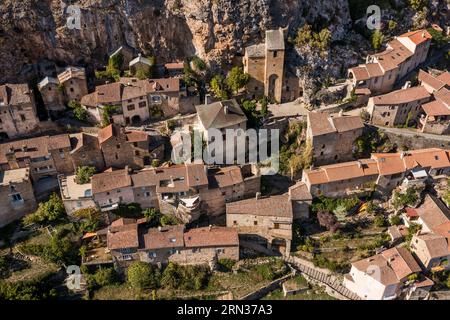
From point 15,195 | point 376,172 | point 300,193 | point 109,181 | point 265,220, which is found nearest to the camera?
point 15,195

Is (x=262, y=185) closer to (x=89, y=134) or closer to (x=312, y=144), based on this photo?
(x=312, y=144)

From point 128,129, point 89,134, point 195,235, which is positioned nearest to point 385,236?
point 195,235

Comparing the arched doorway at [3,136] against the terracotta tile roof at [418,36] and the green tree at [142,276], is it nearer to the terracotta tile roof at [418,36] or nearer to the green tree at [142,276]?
the green tree at [142,276]

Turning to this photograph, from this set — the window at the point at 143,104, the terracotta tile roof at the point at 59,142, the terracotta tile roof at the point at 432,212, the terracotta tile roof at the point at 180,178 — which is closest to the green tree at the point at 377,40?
the terracotta tile roof at the point at 432,212

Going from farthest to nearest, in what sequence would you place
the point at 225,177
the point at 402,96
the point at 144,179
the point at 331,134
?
1. the point at 402,96
2. the point at 331,134
3. the point at 225,177
4. the point at 144,179

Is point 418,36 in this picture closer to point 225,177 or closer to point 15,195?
point 225,177

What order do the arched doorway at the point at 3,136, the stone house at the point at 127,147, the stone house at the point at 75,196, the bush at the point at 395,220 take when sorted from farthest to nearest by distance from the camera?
the arched doorway at the point at 3,136, the bush at the point at 395,220, the stone house at the point at 127,147, the stone house at the point at 75,196

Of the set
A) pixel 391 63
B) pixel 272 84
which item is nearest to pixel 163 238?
pixel 272 84
